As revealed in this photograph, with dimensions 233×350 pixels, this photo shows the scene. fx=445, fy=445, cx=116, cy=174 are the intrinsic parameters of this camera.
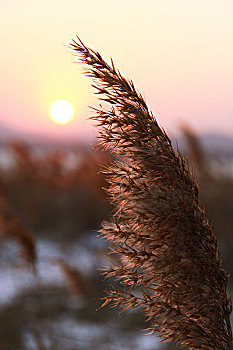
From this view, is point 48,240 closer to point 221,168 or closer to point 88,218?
point 88,218

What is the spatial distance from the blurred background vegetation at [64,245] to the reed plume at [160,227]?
1.19 m

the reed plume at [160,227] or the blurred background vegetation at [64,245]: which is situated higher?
the reed plume at [160,227]

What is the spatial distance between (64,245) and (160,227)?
4258 millimetres

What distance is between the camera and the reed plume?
3.29 feet

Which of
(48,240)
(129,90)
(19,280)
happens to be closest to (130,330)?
(19,280)

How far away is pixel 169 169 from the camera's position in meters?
0.99

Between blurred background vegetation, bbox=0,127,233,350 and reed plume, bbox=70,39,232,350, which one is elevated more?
reed plume, bbox=70,39,232,350

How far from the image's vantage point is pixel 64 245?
16.9 feet

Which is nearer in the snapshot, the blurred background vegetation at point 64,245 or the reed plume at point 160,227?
the reed plume at point 160,227

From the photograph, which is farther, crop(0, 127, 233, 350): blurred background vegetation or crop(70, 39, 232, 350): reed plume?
crop(0, 127, 233, 350): blurred background vegetation

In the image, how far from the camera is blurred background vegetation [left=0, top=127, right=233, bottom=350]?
262cm

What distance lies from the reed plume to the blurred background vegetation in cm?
119

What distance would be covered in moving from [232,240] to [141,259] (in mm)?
4166

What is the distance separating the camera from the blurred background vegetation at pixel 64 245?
2.62 metres
